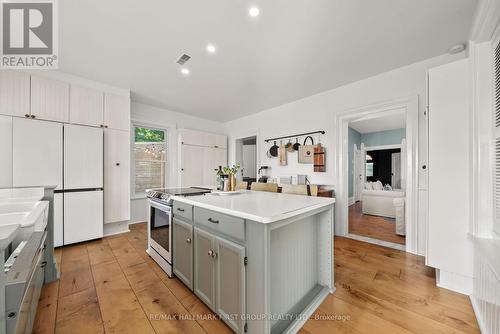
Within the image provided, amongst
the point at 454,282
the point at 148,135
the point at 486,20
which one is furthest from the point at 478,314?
the point at 148,135

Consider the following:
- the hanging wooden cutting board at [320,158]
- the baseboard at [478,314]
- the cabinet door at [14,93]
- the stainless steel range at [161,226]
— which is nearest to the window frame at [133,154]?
the cabinet door at [14,93]

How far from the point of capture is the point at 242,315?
1.16 metres

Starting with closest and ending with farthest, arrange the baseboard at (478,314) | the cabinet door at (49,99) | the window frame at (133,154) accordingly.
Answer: the baseboard at (478,314) < the cabinet door at (49,99) < the window frame at (133,154)

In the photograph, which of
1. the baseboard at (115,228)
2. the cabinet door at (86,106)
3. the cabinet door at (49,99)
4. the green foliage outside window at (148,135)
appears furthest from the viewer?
the green foliage outside window at (148,135)

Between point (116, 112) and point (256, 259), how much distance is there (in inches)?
135

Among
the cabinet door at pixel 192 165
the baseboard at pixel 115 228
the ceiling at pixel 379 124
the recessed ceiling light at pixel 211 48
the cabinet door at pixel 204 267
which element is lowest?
the baseboard at pixel 115 228

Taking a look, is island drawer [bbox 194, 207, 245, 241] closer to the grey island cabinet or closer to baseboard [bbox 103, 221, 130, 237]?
the grey island cabinet

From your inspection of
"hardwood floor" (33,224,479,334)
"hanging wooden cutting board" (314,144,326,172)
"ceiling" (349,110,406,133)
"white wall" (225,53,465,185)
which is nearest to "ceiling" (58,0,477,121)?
"white wall" (225,53,465,185)

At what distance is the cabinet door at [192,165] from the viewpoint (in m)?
A: 4.44

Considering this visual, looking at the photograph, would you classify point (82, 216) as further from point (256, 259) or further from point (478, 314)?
point (478, 314)

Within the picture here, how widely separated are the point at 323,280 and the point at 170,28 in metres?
2.79

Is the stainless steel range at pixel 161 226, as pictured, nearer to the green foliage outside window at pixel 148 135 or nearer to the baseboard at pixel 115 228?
the baseboard at pixel 115 228
